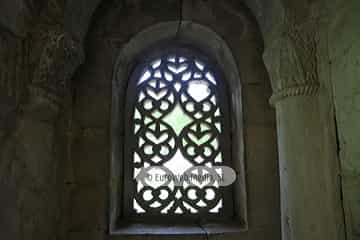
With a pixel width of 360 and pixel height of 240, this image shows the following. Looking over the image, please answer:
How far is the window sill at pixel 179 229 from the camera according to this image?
175 cm

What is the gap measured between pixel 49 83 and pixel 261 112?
1231mm

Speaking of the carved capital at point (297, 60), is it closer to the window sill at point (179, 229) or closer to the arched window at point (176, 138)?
the arched window at point (176, 138)

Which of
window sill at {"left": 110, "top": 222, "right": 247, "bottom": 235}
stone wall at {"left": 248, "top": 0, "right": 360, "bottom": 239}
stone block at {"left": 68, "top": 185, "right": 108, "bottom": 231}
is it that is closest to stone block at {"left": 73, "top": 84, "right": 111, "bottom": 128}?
stone block at {"left": 68, "top": 185, "right": 108, "bottom": 231}

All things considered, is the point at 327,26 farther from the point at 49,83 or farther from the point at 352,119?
the point at 49,83

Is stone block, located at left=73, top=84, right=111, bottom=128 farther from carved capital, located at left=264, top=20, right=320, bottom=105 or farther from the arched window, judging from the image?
carved capital, located at left=264, top=20, right=320, bottom=105

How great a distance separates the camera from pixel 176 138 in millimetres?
2074

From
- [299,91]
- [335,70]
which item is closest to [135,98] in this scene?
[299,91]

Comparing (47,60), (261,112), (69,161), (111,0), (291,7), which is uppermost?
(111,0)

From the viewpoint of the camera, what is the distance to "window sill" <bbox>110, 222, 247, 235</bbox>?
175cm

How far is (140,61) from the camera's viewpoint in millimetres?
2193

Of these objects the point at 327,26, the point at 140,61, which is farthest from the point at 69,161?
the point at 327,26

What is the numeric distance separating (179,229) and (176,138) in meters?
0.59

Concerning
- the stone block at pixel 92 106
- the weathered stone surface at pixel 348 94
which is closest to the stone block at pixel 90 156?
the stone block at pixel 92 106

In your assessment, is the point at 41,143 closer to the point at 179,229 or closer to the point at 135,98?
the point at 135,98
